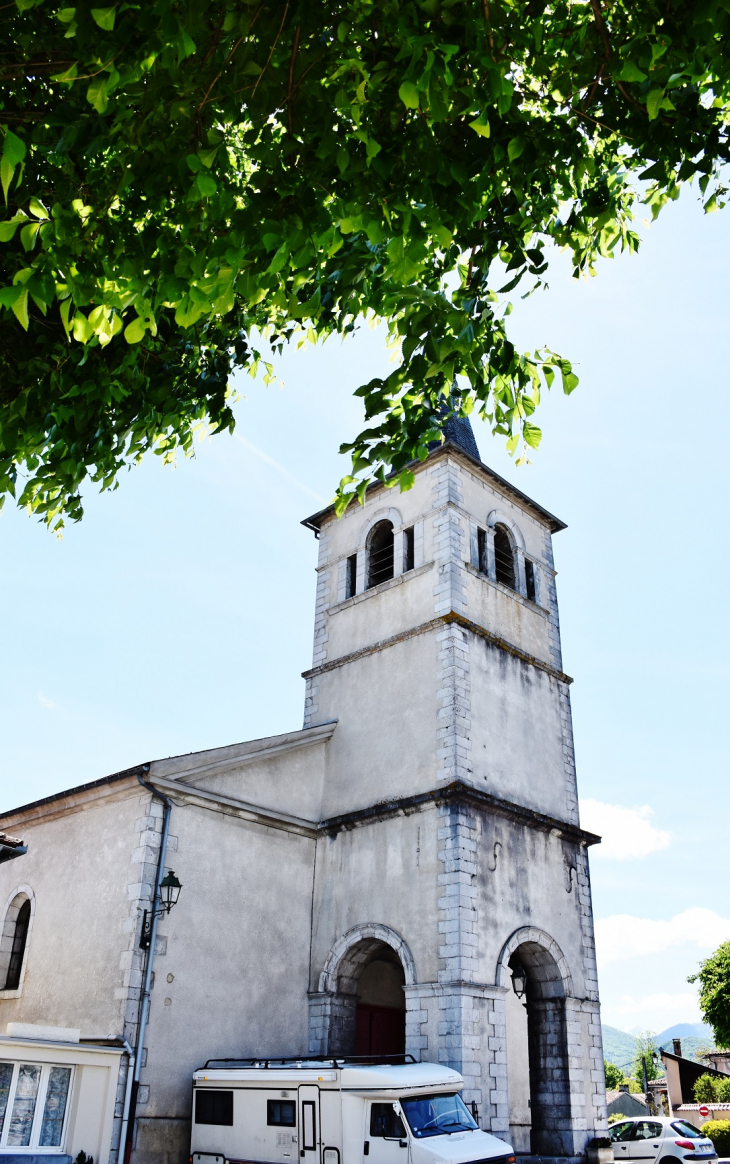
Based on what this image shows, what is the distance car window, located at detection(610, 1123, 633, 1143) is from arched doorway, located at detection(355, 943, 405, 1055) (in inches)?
165

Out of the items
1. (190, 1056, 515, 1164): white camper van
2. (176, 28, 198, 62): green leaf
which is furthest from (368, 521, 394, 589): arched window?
(176, 28, 198, 62): green leaf

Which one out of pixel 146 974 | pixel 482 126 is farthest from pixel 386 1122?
pixel 482 126

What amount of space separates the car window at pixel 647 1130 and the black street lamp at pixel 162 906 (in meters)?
9.67

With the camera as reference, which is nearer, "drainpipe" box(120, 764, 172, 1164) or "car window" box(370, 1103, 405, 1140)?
"car window" box(370, 1103, 405, 1140)

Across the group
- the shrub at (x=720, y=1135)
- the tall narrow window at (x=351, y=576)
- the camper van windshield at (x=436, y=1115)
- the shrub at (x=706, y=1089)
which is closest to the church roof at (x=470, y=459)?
the tall narrow window at (x=351, y=576)

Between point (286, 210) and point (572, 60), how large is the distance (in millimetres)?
2099

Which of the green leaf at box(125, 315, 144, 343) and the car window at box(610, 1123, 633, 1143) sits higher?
the green leaf at box(125, 315, 144, 343)

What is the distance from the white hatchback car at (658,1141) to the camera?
15.1 m

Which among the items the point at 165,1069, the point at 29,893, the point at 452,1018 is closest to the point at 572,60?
the point at 452,1018

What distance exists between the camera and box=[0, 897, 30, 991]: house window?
50.0ft

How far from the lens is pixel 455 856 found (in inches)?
536

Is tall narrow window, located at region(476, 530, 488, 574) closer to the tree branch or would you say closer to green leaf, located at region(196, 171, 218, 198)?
the tree branch

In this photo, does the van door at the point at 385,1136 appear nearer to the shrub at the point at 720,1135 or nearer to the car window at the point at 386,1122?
the car window at the point at 386,1122

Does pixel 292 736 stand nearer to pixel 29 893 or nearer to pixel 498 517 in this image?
pixel 29 893
